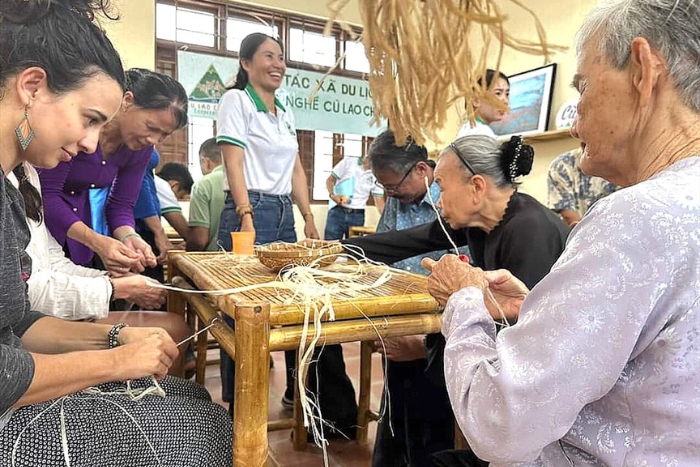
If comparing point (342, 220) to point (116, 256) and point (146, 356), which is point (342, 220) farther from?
point (146, 356)

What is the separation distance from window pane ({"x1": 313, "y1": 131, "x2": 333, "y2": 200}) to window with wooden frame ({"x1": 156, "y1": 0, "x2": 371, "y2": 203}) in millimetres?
17

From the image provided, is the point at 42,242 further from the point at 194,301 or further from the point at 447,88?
the point at 447,88

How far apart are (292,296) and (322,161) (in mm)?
4539

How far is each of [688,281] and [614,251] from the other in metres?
0.08

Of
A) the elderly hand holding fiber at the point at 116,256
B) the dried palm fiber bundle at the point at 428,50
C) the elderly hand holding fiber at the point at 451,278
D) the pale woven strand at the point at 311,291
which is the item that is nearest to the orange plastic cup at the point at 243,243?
the elderly hand holding fiber at the point at 116,256

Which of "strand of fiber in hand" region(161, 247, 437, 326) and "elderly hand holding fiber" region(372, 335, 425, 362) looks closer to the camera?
"strand of fiber in hand" region(161, 247, 437, 326)

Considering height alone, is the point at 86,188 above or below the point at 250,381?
above

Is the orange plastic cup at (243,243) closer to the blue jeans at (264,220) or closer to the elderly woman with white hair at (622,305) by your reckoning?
the blue jeans at (264,220)

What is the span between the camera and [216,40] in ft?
16.3

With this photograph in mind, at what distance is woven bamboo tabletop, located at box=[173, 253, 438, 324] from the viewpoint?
100 centimetres

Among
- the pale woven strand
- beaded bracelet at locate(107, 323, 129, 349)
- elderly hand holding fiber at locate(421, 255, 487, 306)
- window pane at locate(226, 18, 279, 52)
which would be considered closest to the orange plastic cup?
the pale woven strand

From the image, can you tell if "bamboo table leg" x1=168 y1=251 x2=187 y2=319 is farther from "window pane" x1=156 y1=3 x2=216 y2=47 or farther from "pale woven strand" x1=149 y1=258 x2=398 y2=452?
"window pane" x1=156 y1=3 x2=216 y2=47

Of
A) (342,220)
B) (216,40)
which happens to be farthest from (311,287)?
(216,40)

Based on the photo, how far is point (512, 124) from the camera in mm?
4391
